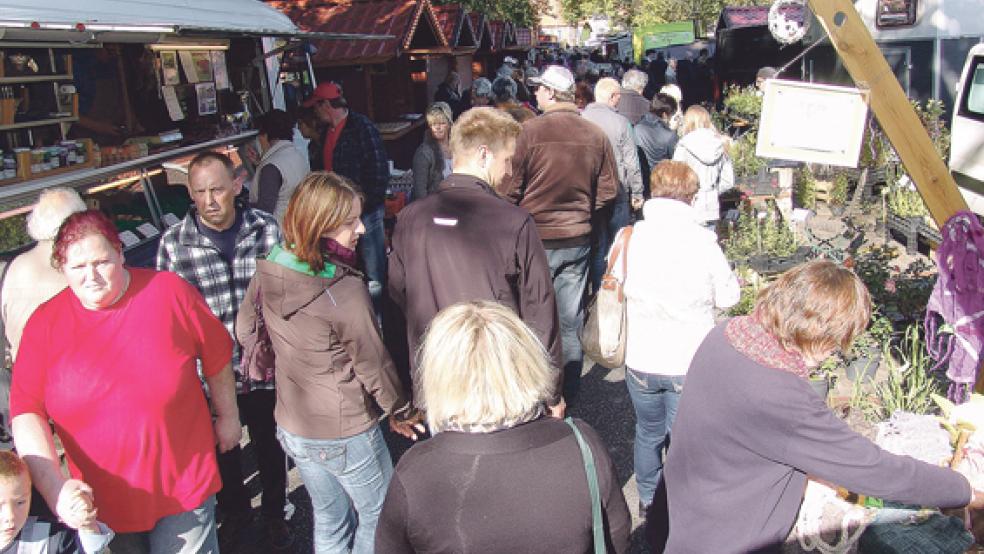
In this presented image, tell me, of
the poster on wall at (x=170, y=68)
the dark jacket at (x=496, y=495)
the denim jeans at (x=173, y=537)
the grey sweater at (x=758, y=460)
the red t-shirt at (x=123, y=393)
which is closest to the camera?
the dark jacket at (x=496, y=495)

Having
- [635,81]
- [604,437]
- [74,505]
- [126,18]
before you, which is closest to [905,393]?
[604,437]

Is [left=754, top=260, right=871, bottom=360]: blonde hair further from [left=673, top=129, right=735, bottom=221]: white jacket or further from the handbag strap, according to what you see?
[left=673, top=129, right=735, bottom=221]: white jacket

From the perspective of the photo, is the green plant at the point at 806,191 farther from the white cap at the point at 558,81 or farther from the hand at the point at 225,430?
the hand at the point at 225,430

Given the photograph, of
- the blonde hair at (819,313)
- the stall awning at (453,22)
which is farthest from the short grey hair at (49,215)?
the stall awning at (453,22)

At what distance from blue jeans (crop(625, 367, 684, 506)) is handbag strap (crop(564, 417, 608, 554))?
5.23ft

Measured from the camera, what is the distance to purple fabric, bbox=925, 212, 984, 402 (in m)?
3.16

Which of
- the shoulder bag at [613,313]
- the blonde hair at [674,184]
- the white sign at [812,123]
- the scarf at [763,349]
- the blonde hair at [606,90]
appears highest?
the blonde hair at [606,90]

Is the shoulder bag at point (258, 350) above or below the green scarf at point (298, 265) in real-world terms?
below

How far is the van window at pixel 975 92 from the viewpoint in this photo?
7090 mm

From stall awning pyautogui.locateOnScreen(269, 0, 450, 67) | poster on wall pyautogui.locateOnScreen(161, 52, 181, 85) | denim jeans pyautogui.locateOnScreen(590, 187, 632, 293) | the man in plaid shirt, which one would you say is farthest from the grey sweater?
stall awning pyautogui.locateOnScreen(269, 0, 450, 67)

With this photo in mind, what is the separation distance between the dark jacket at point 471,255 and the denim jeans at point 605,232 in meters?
2.27

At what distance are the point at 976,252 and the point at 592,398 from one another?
8.14 ft

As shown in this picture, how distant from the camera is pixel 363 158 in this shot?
557cm

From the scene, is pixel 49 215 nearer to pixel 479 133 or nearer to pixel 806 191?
pixel 479 133
